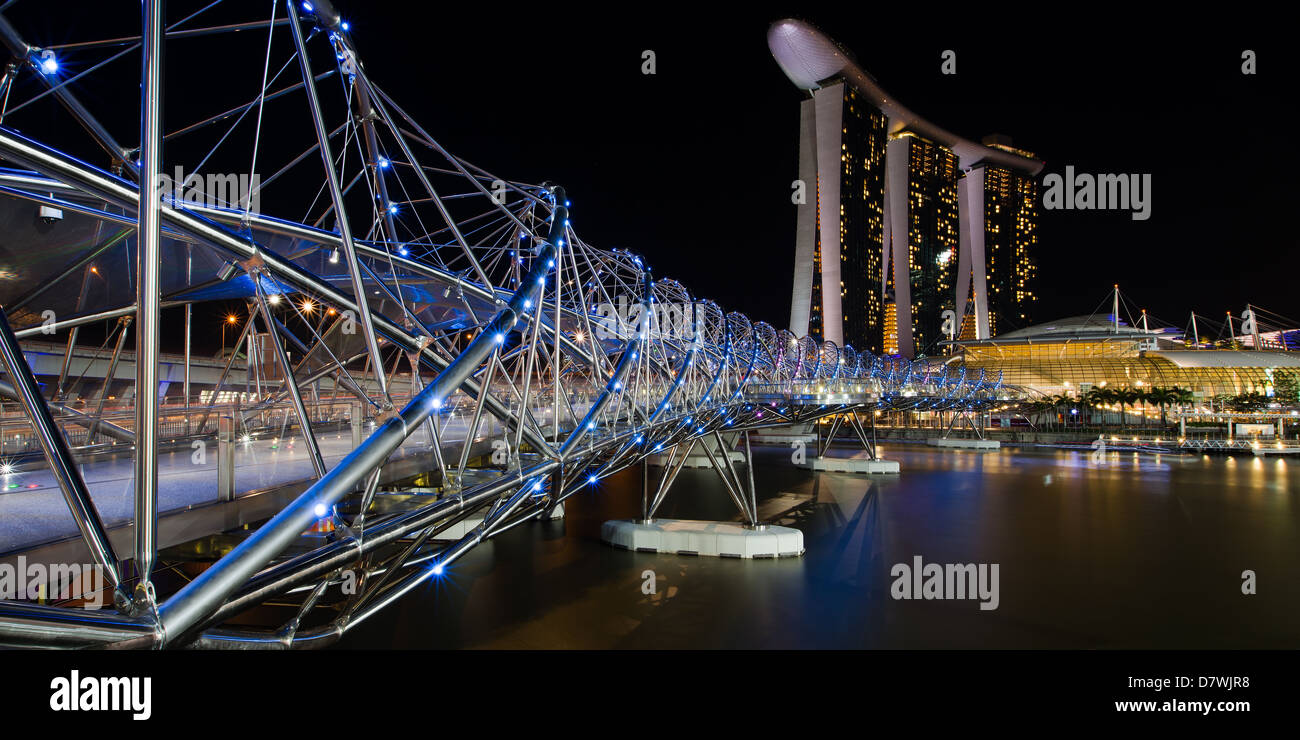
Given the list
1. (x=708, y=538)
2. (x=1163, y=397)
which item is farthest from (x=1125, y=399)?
(x=708, y=538)

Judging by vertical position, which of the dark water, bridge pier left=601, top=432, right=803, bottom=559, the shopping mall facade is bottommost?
the dark water

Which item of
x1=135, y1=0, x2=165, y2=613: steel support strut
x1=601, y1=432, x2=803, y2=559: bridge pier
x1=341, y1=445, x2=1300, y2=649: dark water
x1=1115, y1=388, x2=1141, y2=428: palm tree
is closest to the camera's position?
x1=135, y1=0, x2=165, y2=613: steel support strut

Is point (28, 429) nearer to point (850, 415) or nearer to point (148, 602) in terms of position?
point (148, 602)

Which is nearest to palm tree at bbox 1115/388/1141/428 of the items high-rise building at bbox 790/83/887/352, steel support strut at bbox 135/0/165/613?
high-rise building at bbox 790/83/887/352

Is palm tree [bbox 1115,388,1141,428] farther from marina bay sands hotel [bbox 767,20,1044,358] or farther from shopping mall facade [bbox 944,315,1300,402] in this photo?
marina bay sands hotel [bbox 767,20,1044,358]

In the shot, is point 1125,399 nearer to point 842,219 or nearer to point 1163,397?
point 1163,397

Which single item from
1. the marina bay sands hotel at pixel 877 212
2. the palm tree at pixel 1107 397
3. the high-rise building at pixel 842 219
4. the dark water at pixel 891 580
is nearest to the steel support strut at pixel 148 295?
the dark water at pixel 891 580

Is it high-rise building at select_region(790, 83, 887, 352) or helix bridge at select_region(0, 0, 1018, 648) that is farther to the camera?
high-rise building at select_region(790, 83, 887, 352)
